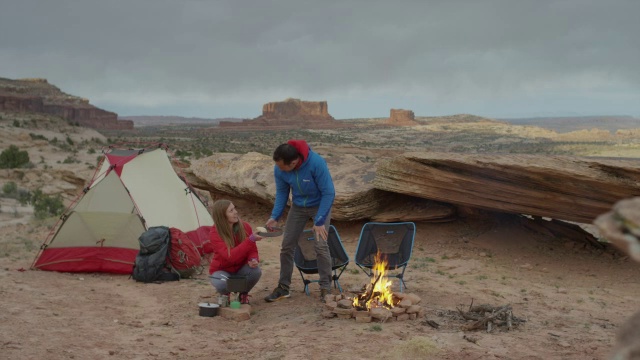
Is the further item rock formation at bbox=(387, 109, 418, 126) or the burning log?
rock formation at bbox=(387, 109, 418, 126)

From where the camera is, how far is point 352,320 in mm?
6129

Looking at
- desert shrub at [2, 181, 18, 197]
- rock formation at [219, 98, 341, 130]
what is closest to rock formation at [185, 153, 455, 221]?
desert shrub at [2, 181, 18, 197]

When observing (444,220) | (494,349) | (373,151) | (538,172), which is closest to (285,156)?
(494,349)

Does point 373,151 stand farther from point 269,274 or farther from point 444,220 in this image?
point 269,274

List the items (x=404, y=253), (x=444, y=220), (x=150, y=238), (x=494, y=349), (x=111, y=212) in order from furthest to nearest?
1. (x=444, y=220)
2. (x=111, y=212)
3. (x=150, y=238)
4. (x=404, y=253)
5. (x=494, y=349)

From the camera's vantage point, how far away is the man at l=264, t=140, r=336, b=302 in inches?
254

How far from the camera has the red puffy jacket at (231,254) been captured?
668 centimetres

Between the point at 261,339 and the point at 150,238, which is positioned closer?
the point at 261,339

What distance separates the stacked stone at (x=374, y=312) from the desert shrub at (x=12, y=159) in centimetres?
2185

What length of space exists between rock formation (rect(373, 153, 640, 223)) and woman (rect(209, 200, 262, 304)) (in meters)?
4.29

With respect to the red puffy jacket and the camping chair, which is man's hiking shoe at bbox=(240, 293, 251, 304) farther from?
the camping chair

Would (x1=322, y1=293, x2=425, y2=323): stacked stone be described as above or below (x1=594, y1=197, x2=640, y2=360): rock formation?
below

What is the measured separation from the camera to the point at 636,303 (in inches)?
309

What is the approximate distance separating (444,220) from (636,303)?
4.27 metres
